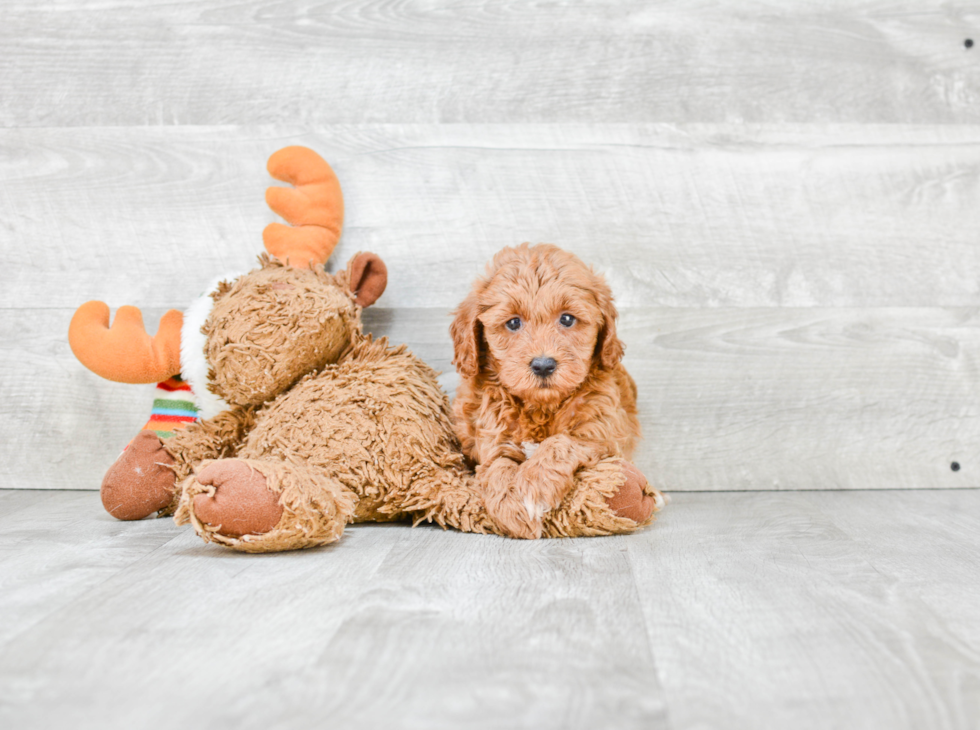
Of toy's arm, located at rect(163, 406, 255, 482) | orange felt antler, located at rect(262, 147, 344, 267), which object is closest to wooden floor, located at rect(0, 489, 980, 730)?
toy's arm, located at rect(163, 406, 255, 482)

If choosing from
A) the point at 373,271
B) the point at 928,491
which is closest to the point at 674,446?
→ the point at 928,491

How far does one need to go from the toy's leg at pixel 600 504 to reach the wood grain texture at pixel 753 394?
437 mm

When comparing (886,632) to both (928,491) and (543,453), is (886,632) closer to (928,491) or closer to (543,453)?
(543,453)

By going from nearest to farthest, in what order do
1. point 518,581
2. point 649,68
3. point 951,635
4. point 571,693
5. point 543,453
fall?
point 571,693
point 951,635
point 518,581
point 543,453
point 649,68

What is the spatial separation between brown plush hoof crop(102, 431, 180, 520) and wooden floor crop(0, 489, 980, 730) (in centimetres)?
6

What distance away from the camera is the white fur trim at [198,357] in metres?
1.40

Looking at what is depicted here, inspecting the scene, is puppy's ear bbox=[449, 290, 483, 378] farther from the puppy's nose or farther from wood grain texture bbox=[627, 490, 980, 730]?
wood grain texture bbox=[627, 490, 980, 730]

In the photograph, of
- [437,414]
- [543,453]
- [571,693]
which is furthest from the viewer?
[437,414]

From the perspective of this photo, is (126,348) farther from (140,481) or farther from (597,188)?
(597,188)

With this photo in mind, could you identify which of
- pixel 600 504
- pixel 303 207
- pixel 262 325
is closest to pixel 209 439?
pixel 262 325

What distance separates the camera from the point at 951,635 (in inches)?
33.7

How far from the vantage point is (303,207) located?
157cm

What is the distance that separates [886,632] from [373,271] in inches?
41.3

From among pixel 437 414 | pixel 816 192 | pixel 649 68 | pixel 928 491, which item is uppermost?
pixel 649 68
